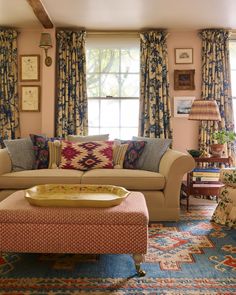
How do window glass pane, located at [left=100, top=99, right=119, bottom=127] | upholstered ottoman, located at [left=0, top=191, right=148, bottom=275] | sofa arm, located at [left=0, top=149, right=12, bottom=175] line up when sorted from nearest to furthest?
upholstered ottoman, located at [left=0, top=191, right=148, bottom=275]
sofa arm, located at [left=0, top=149, right=12, bottom=175]
window glass pane, located at [left=100, top=99, right=119, bottom=127]

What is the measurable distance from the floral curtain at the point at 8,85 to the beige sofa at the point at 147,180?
1552 mm

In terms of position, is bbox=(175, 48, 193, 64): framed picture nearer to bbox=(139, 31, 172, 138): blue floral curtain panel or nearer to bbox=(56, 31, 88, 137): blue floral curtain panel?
bbox=(139, 31, 172, 138): blue floral curtain panel

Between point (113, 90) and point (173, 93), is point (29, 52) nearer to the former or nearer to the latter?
point (113, 90)

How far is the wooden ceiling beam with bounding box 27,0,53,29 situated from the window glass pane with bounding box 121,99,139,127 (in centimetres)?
152

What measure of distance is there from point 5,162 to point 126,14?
236 centimetres

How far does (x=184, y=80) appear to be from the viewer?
504 cm

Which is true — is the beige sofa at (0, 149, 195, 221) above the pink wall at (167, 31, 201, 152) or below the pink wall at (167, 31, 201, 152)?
below

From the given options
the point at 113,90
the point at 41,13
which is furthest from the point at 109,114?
the point at 41,13

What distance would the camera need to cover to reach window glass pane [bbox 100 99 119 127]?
5.25 m

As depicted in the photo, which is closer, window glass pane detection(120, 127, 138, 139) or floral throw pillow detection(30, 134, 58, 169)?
floral throw pillow detection(30, 134, 58, 169)

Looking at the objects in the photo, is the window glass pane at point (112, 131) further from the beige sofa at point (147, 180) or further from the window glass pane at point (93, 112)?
the beige sofa at point (147, 180)

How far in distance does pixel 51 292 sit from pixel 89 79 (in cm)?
371

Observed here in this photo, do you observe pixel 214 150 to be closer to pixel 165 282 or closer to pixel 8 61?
pixel 165 282

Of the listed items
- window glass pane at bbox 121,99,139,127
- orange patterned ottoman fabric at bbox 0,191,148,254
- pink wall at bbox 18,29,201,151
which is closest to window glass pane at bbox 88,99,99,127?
window glass pane at bbox 121,99,139,127
